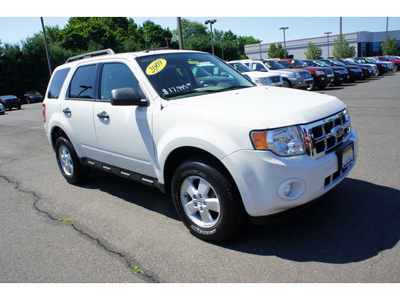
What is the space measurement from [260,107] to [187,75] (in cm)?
126

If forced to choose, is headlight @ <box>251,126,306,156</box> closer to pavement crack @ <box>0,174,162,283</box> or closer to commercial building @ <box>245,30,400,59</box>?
pavement crack @ <box>0,174,162,283</box>

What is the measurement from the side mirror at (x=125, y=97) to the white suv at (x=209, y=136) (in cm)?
1

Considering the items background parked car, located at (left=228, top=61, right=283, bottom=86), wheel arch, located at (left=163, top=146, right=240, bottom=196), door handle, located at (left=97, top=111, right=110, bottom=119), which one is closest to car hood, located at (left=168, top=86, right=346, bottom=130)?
wheel arch, located at (left=163, top=146, right=240, bottom=196)

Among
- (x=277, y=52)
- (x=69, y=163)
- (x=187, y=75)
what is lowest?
(x=69, y=163)

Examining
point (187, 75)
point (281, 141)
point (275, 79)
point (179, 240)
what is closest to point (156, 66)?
point (187, 75)

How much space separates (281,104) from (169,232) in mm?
1746

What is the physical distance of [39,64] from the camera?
47.4m

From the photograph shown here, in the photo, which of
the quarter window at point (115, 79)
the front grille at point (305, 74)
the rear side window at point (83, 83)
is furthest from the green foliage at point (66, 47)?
the quarter window at point (115, 79)

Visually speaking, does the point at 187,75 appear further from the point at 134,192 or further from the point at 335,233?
the point at 335,233

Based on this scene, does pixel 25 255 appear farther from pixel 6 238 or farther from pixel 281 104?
pixel 281 104

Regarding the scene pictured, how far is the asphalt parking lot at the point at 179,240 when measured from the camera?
283cm

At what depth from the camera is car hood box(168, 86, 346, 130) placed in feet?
9.61

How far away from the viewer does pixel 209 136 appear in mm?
3045
